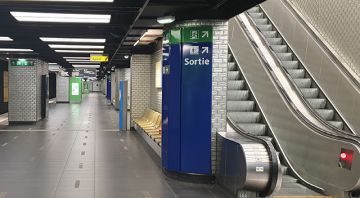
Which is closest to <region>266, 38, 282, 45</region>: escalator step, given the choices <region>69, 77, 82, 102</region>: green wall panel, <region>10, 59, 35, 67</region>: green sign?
<region>10, 59, 35, 67</region>: green sign

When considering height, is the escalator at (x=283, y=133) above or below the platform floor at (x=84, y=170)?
above

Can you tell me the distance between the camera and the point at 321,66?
33.4ft

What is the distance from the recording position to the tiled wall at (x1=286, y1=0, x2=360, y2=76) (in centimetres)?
973

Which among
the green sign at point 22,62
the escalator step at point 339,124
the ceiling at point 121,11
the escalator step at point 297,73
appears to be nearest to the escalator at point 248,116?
the escalator step at point 297,73

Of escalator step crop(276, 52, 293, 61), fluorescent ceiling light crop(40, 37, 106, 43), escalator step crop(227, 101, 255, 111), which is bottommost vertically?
escalator step crop(227, 101, 255, 111)

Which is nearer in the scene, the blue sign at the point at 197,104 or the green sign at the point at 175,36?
the blue sign at the point at 197,104

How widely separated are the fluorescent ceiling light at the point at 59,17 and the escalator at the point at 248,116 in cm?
330

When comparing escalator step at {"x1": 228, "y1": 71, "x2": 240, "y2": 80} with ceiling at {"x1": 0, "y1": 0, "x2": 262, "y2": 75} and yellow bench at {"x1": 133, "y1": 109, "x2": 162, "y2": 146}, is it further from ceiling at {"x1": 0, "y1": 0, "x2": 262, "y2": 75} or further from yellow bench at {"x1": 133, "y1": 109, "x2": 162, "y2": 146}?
yellow bench at {"x1": 133, "y1": 109, "x2": 162, "y2": 146}

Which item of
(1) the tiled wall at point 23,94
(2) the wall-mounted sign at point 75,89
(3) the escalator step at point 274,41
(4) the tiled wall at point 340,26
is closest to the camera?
(4) the tiled wall at point 340,26

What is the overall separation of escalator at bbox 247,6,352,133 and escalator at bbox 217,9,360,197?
0.04 m

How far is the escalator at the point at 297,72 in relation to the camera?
914 centimetres

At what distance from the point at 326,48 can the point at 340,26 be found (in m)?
0.64

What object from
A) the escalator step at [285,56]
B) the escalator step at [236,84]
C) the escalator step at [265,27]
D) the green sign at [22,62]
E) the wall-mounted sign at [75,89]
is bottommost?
the wall-mounted sign at [75,89]

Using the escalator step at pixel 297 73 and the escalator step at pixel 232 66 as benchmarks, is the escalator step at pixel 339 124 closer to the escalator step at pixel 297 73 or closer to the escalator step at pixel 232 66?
the escalator step at pixel 297 73
